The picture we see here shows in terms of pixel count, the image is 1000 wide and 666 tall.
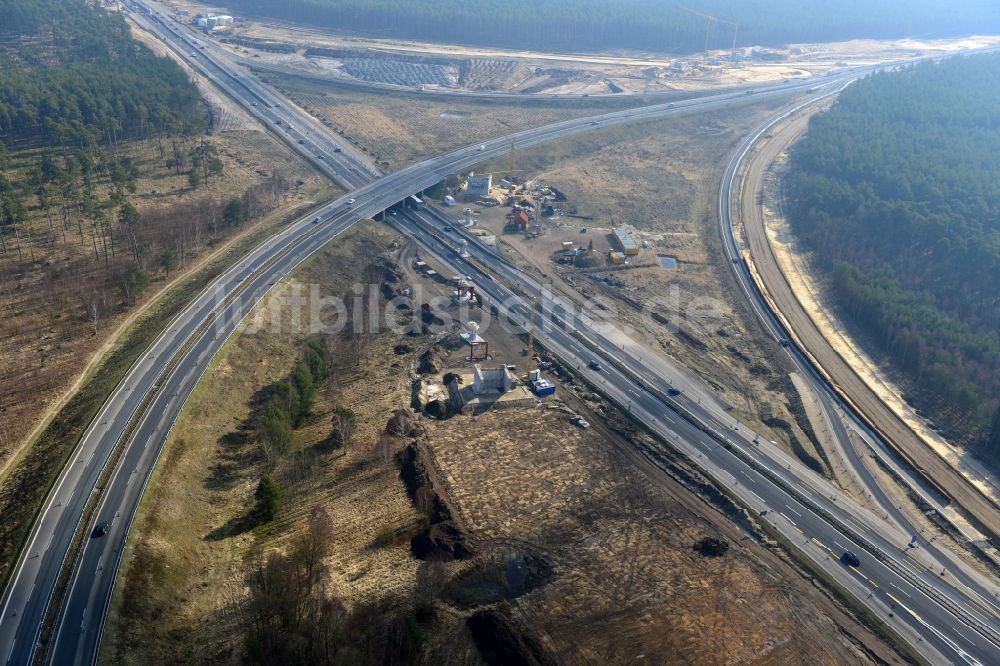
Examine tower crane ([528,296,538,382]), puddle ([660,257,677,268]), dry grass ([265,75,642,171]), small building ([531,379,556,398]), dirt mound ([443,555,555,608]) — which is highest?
dry grass ([265,75,642,171])

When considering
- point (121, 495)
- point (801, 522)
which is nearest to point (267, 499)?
point (121, 495)

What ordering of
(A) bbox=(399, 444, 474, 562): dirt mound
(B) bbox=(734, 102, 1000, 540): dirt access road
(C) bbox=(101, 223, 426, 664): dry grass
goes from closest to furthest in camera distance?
1. (C) bbox=(101, 223, 426, 664): dry grass
2. (A) bbox=(399, 444, 474, 562): dirt mound
3. (B) bbox=(734, 102, 1000, 540): dirt access road

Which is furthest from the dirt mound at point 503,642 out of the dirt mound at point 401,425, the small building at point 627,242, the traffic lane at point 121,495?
the small building at point 627,242

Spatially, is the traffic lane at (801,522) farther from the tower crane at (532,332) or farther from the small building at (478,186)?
the small building at (478,186)

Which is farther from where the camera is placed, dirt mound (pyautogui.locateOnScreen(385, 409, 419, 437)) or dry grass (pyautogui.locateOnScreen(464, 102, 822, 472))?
dry grass (pyautogui.locateOnScreen(464, 102, 822, 472))

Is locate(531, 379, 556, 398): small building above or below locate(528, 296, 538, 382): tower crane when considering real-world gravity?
below

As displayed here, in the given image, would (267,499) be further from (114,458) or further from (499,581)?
(499,581)

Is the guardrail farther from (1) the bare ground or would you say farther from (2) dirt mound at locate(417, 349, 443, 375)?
(2) dirt mound at locate(417, 349, 443, 375)

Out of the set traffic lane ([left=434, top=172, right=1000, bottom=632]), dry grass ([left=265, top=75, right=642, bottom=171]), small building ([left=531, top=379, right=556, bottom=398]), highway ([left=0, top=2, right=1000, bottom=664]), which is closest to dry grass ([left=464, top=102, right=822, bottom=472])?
traffic lane ([left=434, top=172, right=1000, bottom=632])

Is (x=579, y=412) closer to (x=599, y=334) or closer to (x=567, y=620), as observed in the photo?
(x=599, y=334)
